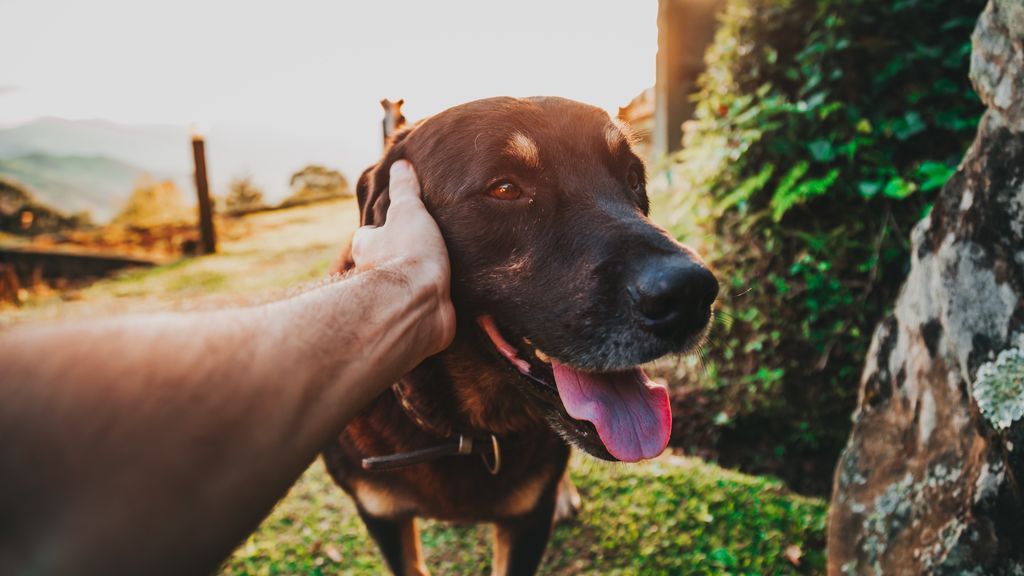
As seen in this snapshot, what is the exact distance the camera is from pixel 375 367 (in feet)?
4.52

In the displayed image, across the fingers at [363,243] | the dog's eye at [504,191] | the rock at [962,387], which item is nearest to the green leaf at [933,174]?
the rock at [962,387]

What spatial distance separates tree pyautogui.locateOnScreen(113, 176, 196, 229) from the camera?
15329mm

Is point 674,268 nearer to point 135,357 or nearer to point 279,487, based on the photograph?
point 279,487

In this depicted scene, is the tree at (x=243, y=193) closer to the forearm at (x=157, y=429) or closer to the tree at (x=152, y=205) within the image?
the tree at (x=152, y=205)

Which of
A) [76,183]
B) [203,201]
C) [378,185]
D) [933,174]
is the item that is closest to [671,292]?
[378,185]

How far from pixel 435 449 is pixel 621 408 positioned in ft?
2.43

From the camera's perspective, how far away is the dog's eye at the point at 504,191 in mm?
2275

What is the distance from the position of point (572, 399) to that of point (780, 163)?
8.74 feet

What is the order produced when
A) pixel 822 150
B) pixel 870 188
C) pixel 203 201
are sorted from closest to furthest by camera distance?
1. pixel 870 188
2. pixel 822 150
3. pixel 203 201

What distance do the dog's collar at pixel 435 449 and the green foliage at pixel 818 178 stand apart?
63.2 inches

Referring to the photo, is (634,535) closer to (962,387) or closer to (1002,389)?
(962,387)

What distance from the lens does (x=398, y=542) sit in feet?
9.08

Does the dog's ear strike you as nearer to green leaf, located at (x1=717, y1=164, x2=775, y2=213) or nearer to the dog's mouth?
the dog's mouth

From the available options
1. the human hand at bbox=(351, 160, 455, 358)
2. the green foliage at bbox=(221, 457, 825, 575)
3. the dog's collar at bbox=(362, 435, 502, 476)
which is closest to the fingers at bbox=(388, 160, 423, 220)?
the human hand at bbox=(351, 160, 455, 358)
